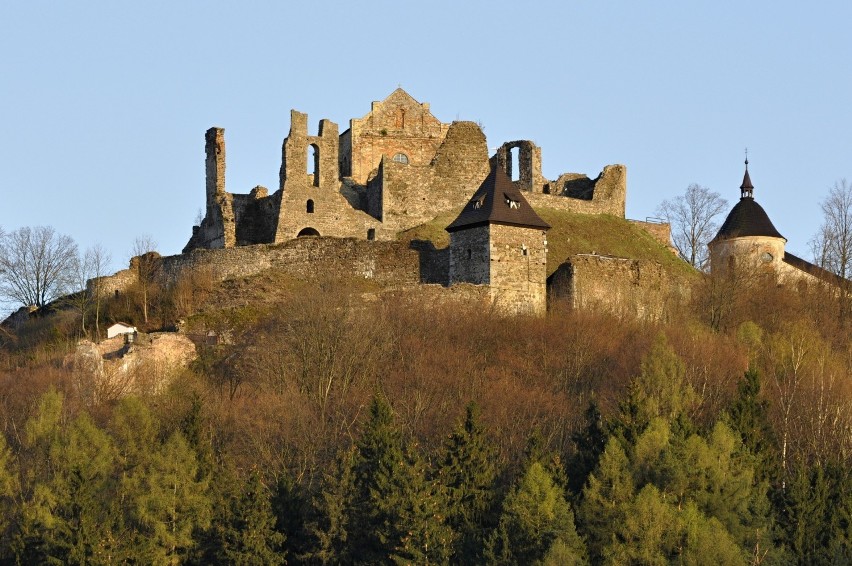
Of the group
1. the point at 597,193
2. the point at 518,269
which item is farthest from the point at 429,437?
the point at 597,193

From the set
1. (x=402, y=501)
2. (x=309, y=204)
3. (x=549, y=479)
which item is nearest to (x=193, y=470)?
(x=402, y=501)

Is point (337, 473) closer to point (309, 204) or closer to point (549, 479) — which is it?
point (549, 479)

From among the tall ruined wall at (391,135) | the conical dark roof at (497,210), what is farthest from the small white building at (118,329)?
the tall ruined wall at (391,135)

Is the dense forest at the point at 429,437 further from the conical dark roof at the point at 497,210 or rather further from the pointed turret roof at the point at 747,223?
the pointed turret roof at the point at 747,223

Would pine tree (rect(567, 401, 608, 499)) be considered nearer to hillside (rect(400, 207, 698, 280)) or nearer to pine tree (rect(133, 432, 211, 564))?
pine tree (rect(133, 432, 211, 564))

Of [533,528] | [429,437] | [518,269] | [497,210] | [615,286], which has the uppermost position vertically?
[497,210]

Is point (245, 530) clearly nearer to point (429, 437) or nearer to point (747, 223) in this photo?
point (429, 437)

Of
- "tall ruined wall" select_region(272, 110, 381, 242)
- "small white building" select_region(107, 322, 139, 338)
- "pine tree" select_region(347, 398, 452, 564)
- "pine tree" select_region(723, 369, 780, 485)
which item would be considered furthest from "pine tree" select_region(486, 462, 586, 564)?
"tall ruined wall" select_region(272, 110, 381, 242)
